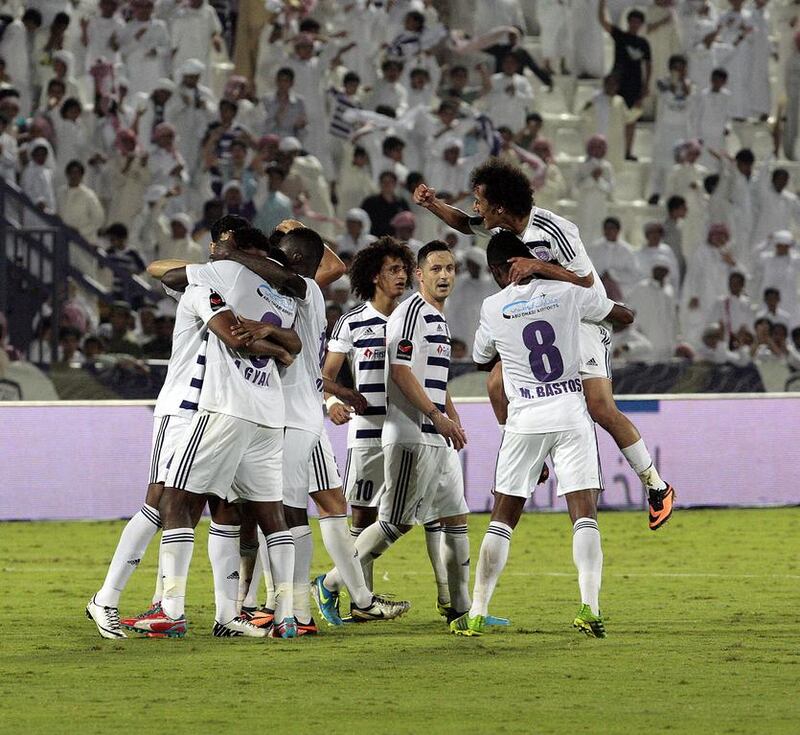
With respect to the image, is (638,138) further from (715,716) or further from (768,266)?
(715,716)

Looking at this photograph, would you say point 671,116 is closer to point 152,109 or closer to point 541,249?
point 152,109

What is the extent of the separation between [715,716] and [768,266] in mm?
13848

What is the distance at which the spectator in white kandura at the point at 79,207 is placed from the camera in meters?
17.6

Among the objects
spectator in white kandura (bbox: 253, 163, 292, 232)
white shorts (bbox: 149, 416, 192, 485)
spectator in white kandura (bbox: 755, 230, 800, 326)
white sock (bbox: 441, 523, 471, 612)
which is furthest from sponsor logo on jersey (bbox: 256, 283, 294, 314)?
spectator in white kandura (bbox: 755, 230, 800, 326)

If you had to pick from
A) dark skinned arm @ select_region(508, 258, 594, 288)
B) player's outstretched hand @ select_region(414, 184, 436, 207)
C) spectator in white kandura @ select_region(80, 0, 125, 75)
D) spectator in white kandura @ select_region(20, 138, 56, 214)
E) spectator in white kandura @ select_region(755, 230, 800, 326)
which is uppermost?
spectator in white kandura @ select_region(80, 0, 125, 75)

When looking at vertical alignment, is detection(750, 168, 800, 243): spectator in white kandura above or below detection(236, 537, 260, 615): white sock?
above

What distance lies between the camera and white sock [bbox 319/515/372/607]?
821cm

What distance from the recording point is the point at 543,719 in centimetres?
575

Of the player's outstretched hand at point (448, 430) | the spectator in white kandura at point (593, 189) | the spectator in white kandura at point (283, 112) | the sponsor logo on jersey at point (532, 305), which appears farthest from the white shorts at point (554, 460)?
the spectator in white kandura at point (593, 189)

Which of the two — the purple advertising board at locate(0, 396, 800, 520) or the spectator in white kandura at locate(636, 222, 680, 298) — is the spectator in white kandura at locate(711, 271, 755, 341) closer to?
the spectator in white kandura at locate(636, 222, 680, 298)

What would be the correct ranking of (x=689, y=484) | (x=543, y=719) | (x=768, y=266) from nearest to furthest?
(x=543, y=719), (x=689, y=484), (x=768, y=266)

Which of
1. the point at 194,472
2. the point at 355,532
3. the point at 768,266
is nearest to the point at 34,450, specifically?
the point at 355,532

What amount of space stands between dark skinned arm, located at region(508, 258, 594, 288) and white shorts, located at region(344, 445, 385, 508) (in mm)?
1506

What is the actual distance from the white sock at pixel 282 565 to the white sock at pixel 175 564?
0.39 m
